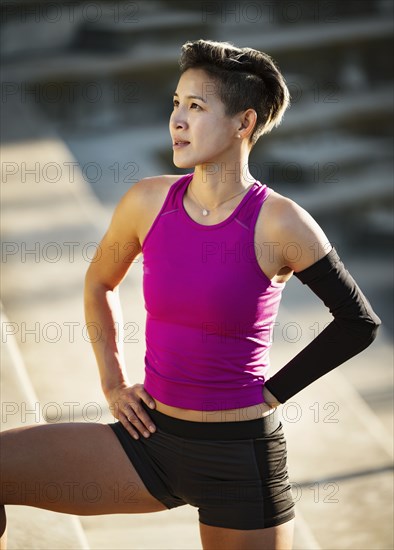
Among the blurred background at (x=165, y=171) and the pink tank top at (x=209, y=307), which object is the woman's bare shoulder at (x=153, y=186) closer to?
the pink tank top at (x=209, y=307)

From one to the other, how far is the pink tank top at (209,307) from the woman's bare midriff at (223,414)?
0.5 inches

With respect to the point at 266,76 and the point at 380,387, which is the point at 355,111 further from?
the point at 266,76

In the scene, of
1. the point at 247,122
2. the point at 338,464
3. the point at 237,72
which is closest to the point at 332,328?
the point at 247,122

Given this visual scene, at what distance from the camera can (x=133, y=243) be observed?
7.77 ft

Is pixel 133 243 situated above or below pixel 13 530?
above

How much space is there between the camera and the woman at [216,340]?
217 cm

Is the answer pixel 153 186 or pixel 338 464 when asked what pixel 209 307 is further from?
pixel 338 464

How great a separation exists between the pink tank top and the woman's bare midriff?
1 cm

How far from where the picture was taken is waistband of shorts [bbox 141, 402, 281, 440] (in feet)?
7.29

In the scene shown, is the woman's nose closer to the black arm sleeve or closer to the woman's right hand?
the black arm sleeve

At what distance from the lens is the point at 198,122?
221 cm

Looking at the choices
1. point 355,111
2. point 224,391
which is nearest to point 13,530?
point 224,391

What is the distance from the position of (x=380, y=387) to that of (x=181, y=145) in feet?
9.40

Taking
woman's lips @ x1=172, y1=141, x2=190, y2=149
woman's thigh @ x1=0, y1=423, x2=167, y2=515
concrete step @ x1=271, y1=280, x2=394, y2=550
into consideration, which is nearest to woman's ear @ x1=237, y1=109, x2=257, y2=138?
woman's lips @ x1=172, y1=141, x2=190, y2=149
